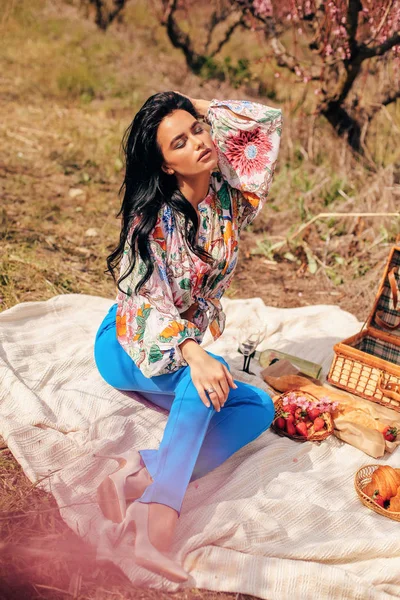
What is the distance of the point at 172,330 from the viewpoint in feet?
8.62

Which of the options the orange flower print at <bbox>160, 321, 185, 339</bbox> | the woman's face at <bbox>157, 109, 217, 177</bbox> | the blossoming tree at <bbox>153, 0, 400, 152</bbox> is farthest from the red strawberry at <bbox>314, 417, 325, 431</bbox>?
the blossoming tree at <bbox>153, 0, 400, 152</bbox>

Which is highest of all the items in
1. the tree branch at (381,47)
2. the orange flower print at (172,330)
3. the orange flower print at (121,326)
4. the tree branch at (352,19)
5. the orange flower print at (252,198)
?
the tree branch at (352,19)

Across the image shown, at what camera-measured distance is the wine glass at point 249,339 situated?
142 inches

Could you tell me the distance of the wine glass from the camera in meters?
3.60

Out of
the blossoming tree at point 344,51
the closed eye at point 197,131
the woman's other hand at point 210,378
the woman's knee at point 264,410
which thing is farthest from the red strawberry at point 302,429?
the blossoming tree at point 344,51

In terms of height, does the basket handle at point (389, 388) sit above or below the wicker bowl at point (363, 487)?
above

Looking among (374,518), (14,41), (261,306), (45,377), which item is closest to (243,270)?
(261,306)

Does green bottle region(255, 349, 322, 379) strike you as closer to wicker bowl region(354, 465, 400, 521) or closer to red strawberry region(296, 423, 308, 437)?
red strawberry region(296, 423, 308, 437)

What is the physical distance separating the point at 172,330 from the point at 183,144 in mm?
753

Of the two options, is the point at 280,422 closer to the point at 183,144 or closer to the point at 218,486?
the point at 218,486

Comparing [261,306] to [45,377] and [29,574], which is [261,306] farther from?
[29,574]

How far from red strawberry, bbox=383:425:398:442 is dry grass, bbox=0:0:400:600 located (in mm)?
1299

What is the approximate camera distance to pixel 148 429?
310 cm

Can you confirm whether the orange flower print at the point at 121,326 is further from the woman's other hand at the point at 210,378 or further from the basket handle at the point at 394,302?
the basket handle at the point at 394,302
